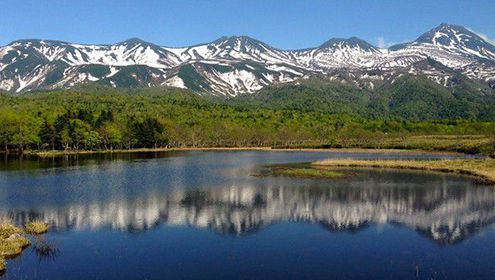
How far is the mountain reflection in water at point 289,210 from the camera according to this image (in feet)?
186

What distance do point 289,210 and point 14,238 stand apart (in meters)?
34.5

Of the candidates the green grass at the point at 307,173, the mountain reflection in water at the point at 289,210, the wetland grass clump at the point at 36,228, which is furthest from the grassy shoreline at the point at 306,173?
the wetland grass clump at the point at 36,228

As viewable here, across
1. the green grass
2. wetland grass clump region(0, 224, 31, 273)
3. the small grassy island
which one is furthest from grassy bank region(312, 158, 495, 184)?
wetland grass clump region(0, 224, 31, 273)

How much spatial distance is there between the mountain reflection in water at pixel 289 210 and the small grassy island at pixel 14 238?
2658mm

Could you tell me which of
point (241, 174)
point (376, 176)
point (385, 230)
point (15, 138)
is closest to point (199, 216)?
point (385, 230)

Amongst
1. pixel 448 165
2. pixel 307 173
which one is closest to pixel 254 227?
pixel 307 173

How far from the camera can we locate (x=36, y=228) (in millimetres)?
51844

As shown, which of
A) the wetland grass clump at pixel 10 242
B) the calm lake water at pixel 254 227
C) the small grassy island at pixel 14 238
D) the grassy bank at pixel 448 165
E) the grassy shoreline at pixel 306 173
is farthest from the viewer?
the grassy bank at pixel 448 165

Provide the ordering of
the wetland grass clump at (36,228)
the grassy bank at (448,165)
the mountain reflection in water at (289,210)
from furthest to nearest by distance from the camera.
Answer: the grassy bank at (448,165), the mountain reflection in water at (289,210), the wetland grass clump at (36,228)

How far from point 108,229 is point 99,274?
1584 cm

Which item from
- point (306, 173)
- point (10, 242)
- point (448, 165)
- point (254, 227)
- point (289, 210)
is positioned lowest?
point (254, 227)

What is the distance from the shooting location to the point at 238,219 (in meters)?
60.3

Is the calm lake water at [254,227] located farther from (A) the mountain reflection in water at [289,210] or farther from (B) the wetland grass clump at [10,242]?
(B) the wetland grass clump at [10,242]

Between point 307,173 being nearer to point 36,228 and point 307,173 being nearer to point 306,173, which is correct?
point 306,173
